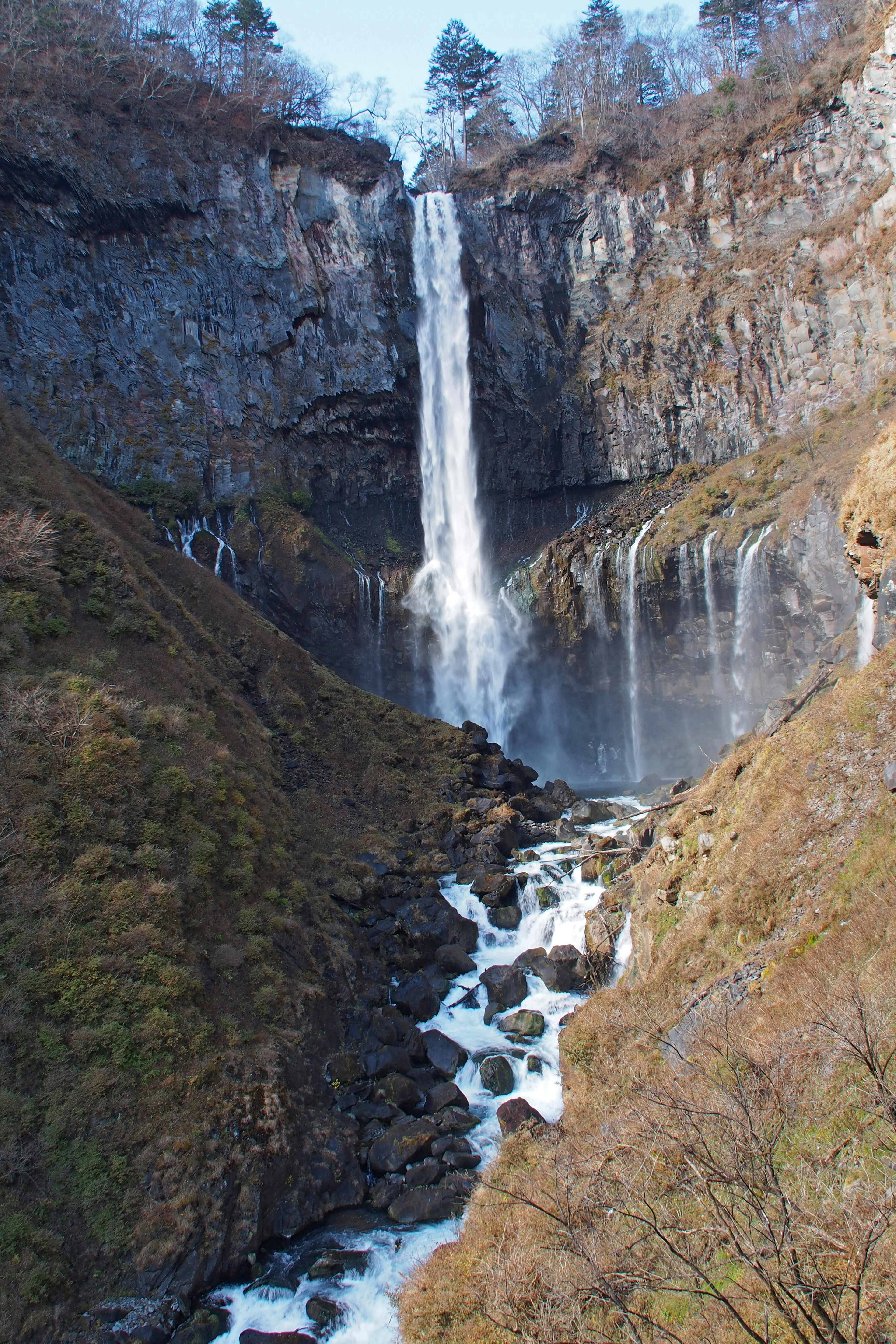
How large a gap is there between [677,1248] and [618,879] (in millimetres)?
11168

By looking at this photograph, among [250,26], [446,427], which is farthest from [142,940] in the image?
[250,26]

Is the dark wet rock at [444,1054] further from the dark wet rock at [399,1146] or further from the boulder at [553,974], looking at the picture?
the boulder at [553,974]

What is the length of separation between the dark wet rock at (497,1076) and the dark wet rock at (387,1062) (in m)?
1.27

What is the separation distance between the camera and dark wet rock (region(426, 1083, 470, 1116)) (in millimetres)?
11484

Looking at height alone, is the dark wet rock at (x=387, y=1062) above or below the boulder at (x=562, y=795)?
below

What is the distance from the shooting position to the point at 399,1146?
413 inches

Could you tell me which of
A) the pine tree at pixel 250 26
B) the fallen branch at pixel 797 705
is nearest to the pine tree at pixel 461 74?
the pine tree at pixel 250 26

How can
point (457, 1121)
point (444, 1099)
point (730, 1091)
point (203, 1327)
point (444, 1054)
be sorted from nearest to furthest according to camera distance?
1. point (730, 1091)
2. point (203, 1327)
3. point (457, 1121)
4. point (444, 1099)
5. point (444, 1054)

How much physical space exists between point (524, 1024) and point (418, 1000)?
2.10 meters

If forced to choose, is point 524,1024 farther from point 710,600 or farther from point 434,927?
point 710,600

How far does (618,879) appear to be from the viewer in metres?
16.2

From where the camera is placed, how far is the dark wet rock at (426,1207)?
30.9ft

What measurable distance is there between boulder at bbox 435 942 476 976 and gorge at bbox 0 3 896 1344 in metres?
0.54

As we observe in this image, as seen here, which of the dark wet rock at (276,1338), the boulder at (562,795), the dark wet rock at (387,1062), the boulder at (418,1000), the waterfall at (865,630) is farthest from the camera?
the boulder at (562,795)
